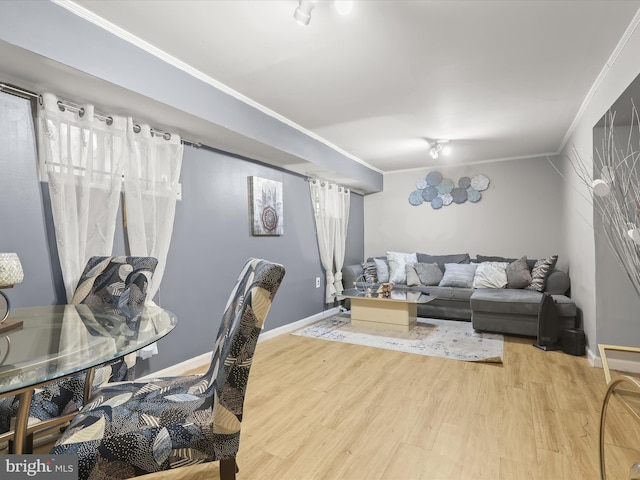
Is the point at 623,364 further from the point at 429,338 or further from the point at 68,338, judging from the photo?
the point at 68,338

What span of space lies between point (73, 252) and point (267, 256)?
200 cm

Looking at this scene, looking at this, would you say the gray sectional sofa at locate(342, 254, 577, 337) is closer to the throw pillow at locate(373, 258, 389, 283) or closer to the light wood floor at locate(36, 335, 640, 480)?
the throw pillow at locate(373, 258, 389, 283)

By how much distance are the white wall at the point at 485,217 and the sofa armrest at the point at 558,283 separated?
1.82 ft

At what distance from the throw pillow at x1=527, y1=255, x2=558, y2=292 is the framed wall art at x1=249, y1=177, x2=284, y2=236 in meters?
3.21

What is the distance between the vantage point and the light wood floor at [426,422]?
1.58 metres

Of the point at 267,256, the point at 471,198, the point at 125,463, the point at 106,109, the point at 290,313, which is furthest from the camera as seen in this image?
the point at 471,198

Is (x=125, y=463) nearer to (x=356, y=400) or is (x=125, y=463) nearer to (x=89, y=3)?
(x=356, y=400)

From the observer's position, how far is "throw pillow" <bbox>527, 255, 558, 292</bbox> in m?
4.06

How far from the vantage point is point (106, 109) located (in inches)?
88.4

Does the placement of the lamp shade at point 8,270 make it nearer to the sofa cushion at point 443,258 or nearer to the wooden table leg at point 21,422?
the wooden table leg at point 21,422

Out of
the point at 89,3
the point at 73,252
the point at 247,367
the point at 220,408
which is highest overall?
the point at 89,3

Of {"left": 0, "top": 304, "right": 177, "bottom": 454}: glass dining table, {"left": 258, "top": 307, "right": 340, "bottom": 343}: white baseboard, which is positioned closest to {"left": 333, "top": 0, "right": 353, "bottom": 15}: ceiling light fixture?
{"left": 0, "top": 304, "right": 177, "bottom": 454}: glass dining table

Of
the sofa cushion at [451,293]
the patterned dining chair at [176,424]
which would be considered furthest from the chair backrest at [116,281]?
the sofa cushion at [451,293]

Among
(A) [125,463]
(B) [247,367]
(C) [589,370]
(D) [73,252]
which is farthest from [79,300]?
(C) [589,370]
